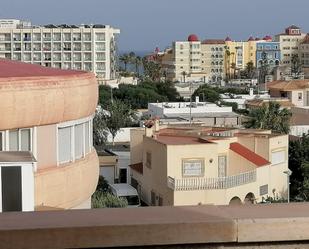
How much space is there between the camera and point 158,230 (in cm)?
315

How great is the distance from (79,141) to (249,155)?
19.5 meters

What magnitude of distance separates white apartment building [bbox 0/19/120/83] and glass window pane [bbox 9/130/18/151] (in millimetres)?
113928

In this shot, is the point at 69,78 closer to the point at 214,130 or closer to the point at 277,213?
the point at 277,213

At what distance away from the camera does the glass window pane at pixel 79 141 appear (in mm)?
10258

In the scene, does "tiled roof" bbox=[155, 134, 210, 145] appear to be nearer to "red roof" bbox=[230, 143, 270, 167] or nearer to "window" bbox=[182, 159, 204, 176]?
"window" bbox=[182, 159, 204, 176]

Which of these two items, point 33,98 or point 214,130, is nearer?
point 33,98

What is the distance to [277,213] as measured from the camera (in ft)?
10.9

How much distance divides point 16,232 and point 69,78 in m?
6.71

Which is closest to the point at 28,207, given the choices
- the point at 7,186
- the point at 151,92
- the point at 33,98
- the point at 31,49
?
the point at 7,186

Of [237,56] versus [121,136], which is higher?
[237,56]

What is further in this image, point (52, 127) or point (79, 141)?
point (79, 141)

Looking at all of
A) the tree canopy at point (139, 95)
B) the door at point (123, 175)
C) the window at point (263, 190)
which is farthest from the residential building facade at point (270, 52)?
the window at point (263, 190)

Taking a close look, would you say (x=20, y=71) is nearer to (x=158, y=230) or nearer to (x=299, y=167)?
(x=158, y=230)

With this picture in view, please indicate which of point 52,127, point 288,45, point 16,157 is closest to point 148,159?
point 52,127
